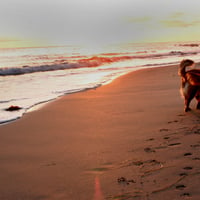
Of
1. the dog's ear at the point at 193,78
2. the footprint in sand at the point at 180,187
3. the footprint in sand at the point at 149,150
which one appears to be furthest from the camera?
the dog's ear at the point at 193,78

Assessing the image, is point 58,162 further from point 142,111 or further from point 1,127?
point 142,111

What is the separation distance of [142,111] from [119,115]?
1.66ft

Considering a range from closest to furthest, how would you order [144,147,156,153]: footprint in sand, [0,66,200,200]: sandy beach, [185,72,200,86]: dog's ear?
[0,66,200,200]: sandy beach, [144,147,156,153]: footprint in sand, [185,72,200,86]: dog's ear

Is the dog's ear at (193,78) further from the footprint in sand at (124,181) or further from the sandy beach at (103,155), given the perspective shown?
the footprint in sand at (124,181)

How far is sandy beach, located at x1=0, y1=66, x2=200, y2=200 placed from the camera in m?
2.78

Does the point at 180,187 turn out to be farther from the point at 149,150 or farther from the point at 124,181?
the point at 149,150

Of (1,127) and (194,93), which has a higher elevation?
(194,93)

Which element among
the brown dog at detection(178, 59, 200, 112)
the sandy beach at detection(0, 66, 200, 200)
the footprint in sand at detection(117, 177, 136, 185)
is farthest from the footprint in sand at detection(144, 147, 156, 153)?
the brown dog at detection(178, 59, 200, 112)

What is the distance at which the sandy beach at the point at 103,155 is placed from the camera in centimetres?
278

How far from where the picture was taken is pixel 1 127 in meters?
5.50

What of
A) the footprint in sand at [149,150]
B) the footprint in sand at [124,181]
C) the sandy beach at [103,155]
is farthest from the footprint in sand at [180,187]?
the footprint in sand at [149,150]

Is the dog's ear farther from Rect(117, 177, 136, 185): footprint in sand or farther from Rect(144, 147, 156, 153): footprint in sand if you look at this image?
Rect(117, 177, 136, 185): footprint in sand

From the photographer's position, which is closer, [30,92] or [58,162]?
[58,162]

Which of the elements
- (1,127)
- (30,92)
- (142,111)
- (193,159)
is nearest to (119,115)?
(142,111)
